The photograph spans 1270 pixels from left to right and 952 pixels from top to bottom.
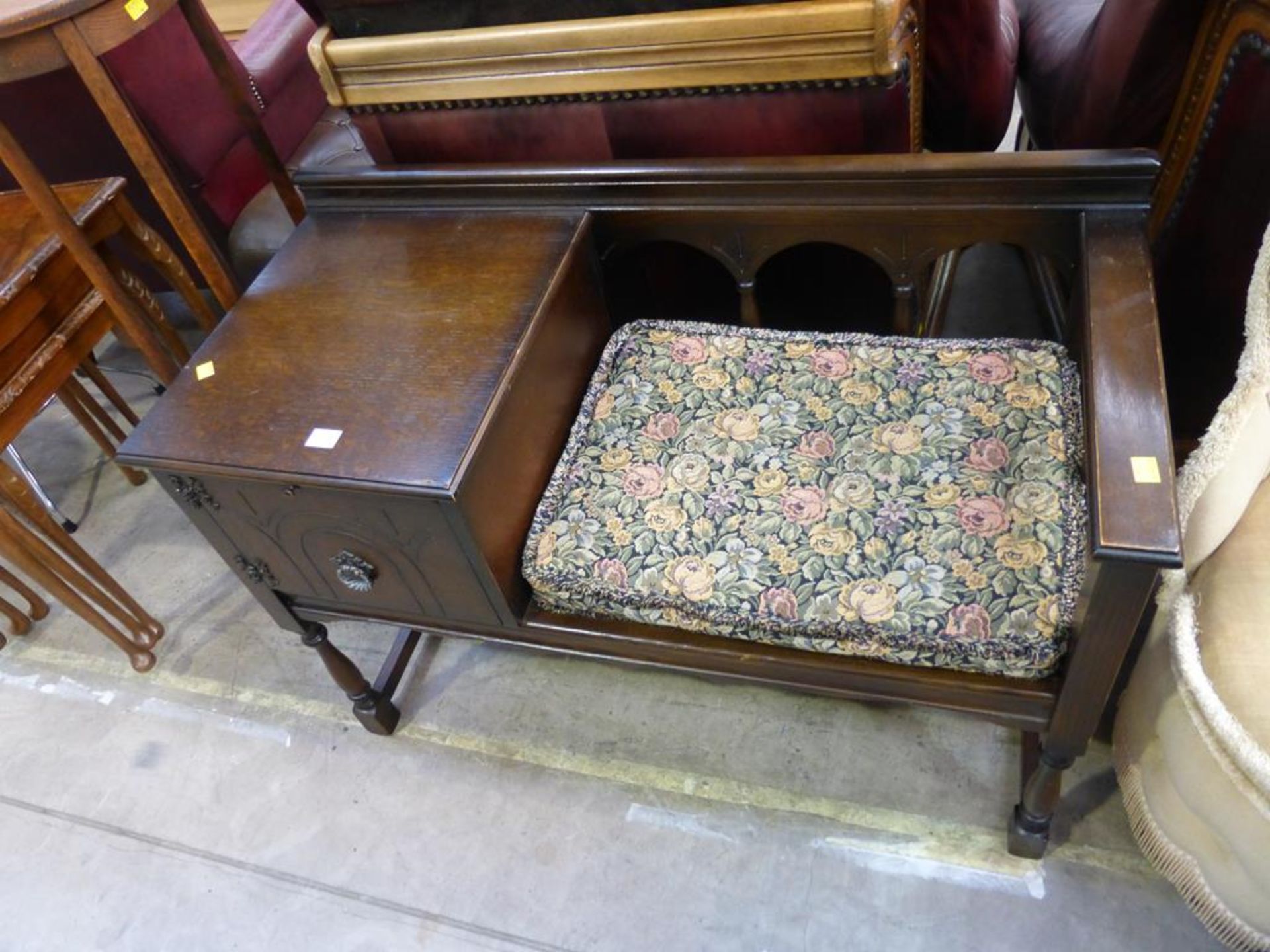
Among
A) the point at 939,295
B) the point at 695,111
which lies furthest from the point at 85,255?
the point at 939,295

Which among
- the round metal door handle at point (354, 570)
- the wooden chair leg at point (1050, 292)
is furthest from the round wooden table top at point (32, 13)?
the wooden chair leg at point (1050, 292)

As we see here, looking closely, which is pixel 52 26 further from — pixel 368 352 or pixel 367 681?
pixel 367 681

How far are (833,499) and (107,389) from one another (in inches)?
61.4

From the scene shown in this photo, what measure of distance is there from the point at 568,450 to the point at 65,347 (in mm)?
867

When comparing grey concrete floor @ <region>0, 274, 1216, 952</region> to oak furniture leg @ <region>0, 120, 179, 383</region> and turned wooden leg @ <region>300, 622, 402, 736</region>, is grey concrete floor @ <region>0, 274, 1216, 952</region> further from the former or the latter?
oak furniture leg @ <region>0, 120, 179, 383</region>

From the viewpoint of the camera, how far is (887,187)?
3.36 feet

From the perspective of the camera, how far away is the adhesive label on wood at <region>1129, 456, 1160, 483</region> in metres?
0.74

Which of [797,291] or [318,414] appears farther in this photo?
[797,291]

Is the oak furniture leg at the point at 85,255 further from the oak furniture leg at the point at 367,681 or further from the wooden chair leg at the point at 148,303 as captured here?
the oak furniture leg at the point at 367,681

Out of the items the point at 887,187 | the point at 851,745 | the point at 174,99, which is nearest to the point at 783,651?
the point at 851,745

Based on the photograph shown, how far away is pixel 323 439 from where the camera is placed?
94cm

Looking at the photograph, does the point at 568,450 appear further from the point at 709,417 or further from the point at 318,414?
the point at 318,414

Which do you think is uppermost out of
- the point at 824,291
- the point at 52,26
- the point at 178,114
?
the point at 52,26

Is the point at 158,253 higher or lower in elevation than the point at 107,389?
higher
